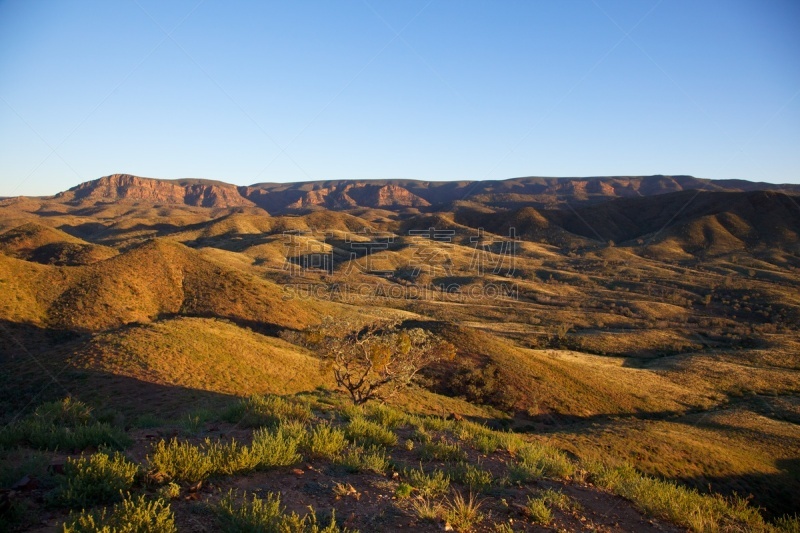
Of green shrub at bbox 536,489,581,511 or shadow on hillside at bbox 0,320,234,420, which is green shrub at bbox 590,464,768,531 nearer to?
green shrub at bbox 536,489,581,511

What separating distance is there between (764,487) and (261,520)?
62.2 feet

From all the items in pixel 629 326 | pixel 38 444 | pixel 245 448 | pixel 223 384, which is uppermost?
pixel 245 448

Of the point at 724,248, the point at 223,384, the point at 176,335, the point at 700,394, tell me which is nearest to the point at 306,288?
the point at 176,335

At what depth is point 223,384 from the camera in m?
19.2

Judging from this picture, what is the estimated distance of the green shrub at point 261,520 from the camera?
4.40m

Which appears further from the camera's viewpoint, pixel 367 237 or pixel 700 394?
pixel 367 237

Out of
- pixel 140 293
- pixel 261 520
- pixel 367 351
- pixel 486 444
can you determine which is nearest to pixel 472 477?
pixel 486 444

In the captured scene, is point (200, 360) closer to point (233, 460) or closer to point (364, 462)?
point (233, 460)

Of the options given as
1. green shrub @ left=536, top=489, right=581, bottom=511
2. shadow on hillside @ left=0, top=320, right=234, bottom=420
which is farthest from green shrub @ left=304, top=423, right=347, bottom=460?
shadow on hillside @ left=0, top=320, right=234, bottom=420

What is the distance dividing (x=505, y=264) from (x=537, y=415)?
202ft

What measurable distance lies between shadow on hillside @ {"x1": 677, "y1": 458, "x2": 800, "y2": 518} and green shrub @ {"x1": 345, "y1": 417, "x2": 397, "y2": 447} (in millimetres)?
12490

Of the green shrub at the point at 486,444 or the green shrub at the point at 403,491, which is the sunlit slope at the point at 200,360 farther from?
the green shrub at the point at 403,491

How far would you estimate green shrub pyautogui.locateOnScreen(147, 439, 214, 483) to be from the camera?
5445 millimetres

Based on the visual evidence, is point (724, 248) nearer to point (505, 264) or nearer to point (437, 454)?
point (505, 264)
